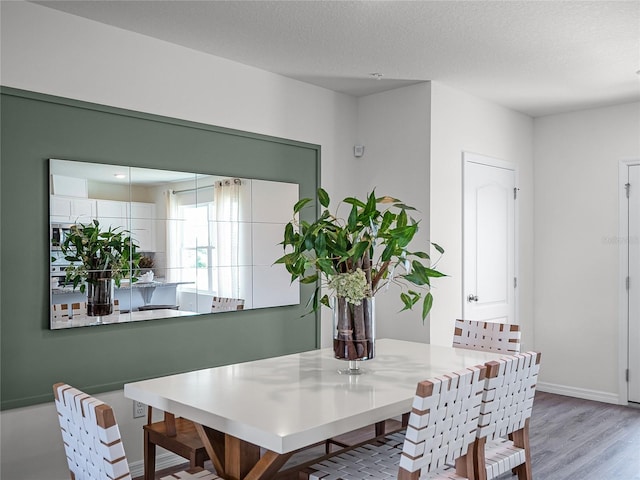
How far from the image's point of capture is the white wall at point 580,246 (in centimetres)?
488

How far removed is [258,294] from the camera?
397cm

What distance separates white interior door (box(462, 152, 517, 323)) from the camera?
4.57 meters

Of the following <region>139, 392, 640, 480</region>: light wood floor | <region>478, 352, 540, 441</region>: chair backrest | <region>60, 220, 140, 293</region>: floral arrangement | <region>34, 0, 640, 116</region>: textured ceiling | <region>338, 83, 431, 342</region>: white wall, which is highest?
<region>34, 0, 640, 116</region>: textured ceiling

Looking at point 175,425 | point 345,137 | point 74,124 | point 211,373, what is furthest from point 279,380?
point 345,137

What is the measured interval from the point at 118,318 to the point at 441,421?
78.8 inches

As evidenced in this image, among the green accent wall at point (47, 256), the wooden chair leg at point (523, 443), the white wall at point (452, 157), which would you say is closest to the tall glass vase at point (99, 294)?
the green accent wall at point (47, 256)

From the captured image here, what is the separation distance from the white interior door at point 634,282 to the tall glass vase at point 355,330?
335 cm

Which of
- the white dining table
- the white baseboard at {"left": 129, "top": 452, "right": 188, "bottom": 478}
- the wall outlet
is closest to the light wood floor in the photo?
the white baseboard at {"left": 129, "top": 452, "right": 188, "bottom": 478}

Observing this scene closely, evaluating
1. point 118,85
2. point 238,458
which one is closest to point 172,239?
point 118,85

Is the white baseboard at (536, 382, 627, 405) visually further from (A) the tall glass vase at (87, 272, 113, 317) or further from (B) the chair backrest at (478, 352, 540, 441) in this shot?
(A) the tall glass vase at (87, 272, 113, 317)

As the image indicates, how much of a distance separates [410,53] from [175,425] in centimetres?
253

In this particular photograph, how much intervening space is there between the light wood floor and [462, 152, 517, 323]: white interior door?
88 centimetres

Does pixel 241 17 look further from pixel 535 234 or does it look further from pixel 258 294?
pixel 535 234

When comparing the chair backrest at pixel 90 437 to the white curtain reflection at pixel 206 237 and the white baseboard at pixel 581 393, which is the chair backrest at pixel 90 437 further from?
the white baseboard at pixel 581 393
